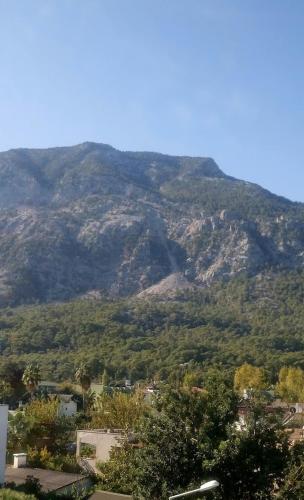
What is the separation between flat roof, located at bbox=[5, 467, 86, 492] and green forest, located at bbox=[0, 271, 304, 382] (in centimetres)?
4603

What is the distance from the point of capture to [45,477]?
27188 millimetres

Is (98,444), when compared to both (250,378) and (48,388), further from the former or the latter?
(48,388)

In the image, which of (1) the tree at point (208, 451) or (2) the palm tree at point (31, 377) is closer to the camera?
(1) the tree at point (208, 451)

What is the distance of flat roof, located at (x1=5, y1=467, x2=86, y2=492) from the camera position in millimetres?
25750

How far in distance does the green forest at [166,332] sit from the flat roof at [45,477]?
4603cm

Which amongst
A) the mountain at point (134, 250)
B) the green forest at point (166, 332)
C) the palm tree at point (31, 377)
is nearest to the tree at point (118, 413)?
the palm tree at point (31, 377)

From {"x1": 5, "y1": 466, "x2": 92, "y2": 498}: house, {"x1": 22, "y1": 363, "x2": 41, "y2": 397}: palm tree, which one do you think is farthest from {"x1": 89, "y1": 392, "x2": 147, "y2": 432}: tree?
{"x1": 22, "y1": 363, "x2": 41, "y2": 397}: palm tree

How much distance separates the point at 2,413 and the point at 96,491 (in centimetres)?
525

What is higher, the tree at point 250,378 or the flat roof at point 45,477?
the flat roof at point 45,477

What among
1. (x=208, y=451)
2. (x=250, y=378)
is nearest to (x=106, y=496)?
(x=208, y=451)

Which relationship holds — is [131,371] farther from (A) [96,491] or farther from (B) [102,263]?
(B) [102,263]

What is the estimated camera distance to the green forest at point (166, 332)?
91750 millimetres

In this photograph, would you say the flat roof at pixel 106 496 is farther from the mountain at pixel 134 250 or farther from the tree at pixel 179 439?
the mountain at pixel 134 250

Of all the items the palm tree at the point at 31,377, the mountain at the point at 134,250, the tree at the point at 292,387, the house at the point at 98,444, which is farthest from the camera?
the mountain at the point at 134,250
